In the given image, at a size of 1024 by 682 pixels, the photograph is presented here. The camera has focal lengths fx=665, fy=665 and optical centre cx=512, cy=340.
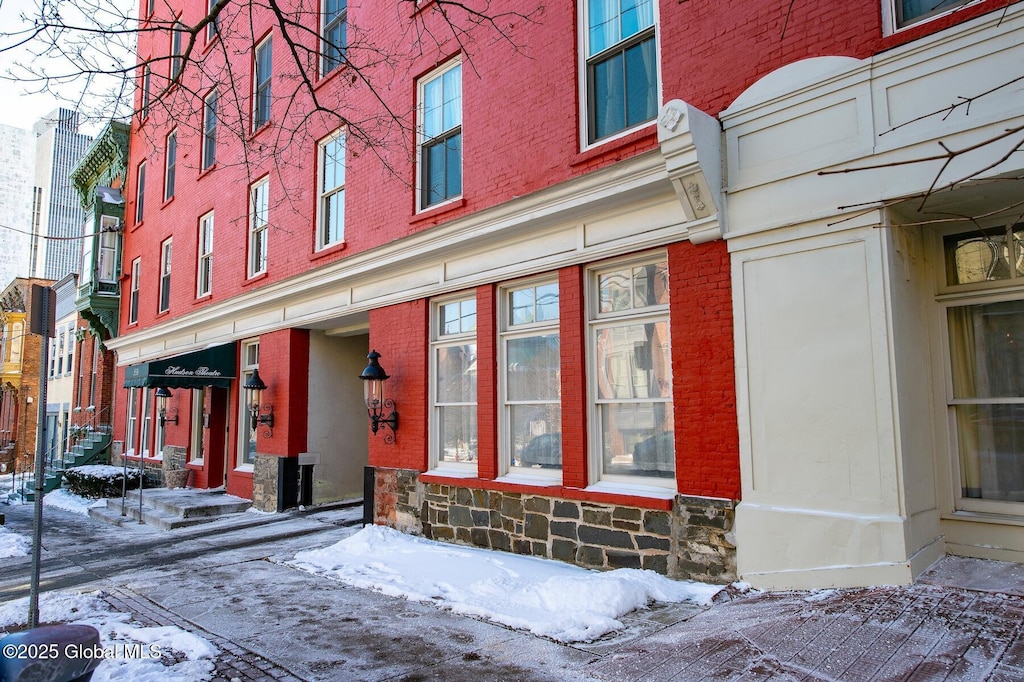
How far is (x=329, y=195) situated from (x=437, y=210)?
11.7 feet

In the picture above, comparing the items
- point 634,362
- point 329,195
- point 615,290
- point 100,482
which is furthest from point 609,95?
point 100,482

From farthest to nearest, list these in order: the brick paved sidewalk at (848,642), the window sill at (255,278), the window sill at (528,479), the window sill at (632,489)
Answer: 1. the window sill at (255,278)
2. the window sill at (528,479)
3. the window sill at (632,489)
4. the brick paved sidewalk at (848,642)

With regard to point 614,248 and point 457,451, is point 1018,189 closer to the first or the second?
point 614,248

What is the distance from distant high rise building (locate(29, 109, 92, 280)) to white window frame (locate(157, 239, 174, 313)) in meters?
4.84

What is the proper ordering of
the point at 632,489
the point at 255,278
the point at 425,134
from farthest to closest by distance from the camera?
the point at 255,278 → the point at 425,134 → the point at 632,489

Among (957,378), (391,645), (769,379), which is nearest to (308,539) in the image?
(391,645)

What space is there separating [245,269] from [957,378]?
12.8m

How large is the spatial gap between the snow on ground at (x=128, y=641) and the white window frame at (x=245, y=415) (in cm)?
712

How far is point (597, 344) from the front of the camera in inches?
290

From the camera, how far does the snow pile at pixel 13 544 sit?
989 centimetres

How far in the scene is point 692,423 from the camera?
6.23 meters

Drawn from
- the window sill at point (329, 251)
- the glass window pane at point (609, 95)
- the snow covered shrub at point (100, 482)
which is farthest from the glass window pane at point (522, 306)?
the snow covered shrub at point (100, 482)

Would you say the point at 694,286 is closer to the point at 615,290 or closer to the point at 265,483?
the point at 615,290

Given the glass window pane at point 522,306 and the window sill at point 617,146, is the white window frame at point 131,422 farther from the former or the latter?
the window sill at point 617,146
